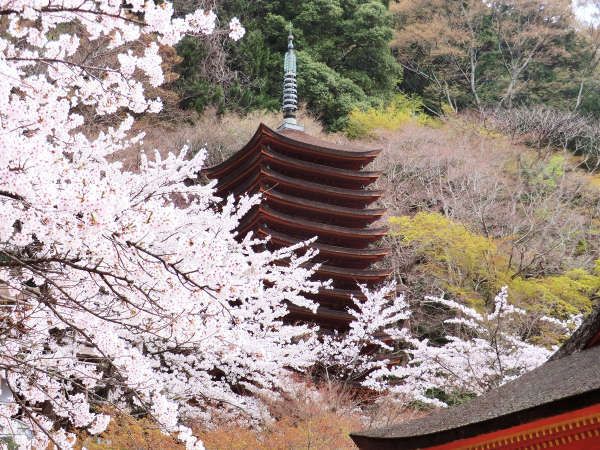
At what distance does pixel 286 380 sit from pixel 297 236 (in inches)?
201

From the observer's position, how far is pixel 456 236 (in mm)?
16016

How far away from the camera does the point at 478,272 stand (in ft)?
52.4

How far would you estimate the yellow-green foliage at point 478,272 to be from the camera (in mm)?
14396

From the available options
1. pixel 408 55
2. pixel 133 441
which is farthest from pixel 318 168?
pixel 408 55

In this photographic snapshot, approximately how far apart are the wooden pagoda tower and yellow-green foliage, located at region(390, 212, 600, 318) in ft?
6.75

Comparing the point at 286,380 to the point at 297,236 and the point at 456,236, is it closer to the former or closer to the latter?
the point at 297,236

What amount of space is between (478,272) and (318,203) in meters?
4.42

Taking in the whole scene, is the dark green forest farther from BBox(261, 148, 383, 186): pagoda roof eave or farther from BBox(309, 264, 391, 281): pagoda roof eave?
BBox(309, 264, 391, 281): pagoda roof eave

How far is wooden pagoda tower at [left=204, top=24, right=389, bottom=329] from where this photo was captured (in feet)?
45.5

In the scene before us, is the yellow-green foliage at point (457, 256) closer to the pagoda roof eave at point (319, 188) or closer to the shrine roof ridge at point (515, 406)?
the pagoda roof eave at point (319, 188)

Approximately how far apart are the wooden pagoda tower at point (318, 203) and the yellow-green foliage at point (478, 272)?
2.06 meters

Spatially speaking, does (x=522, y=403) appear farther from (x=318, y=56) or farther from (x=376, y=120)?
(x=318, y=56)

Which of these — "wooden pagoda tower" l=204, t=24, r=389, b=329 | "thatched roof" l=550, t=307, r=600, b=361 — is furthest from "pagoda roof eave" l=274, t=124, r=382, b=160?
"thatched roof" l=550, t=307, r=600, b=361

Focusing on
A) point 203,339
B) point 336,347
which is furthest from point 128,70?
point 336,347
